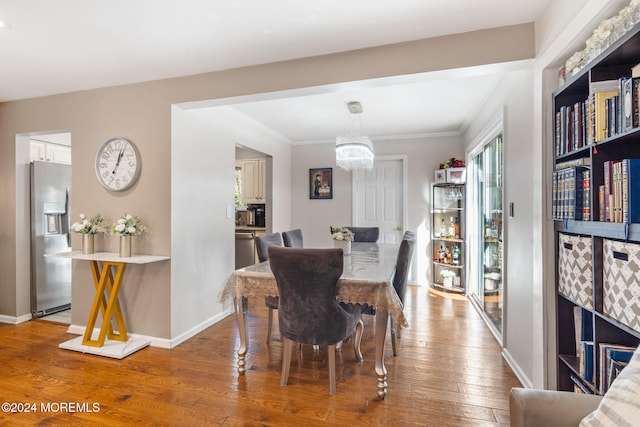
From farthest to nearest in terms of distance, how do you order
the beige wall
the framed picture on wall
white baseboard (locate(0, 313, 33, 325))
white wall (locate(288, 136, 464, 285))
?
the framed picture on wall
white wall (locate(288, 136, 464, 285))
white baseboard (locate(0, 313, 33, 325))
the beige wall

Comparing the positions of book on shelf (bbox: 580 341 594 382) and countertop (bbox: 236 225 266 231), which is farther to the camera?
countertop (bbox: 236 225 266 231)

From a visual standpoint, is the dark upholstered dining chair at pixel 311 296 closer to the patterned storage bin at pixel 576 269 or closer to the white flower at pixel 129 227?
the patterned storage bin at pixel 576 269

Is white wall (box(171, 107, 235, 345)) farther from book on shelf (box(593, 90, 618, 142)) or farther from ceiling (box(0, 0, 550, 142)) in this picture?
book on shelf (box(593, 90, 618, 142))

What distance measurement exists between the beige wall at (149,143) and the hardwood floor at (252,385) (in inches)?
17.0

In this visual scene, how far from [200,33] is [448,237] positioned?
4.06 m

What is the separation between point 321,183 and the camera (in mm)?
5359

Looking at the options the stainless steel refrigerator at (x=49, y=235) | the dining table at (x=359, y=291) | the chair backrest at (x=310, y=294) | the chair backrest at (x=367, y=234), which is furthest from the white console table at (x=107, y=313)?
the chair backrest at (x=367, y=234)

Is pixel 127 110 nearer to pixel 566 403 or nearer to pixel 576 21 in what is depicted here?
pixel 576 21

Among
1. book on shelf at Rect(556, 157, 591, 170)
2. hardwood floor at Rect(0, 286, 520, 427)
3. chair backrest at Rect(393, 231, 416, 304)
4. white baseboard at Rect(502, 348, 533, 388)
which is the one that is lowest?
hardwood floor at Rect(0, 286, 520, 427)

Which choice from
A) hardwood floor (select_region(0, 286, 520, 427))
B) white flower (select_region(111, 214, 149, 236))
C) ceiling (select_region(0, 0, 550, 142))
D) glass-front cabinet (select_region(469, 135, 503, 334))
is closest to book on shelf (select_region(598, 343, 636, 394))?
hardwood floor (select_region(0, 286, 520, 427))

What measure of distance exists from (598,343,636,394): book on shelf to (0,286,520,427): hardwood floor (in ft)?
2.11

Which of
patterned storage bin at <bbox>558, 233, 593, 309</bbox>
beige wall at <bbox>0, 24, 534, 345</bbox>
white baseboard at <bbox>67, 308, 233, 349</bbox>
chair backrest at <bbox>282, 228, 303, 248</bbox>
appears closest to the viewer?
patterned storage bin at <bbox>558, 233, 593, 309</bbox>

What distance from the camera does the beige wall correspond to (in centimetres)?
228

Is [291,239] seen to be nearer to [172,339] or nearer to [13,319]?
[172,339]
